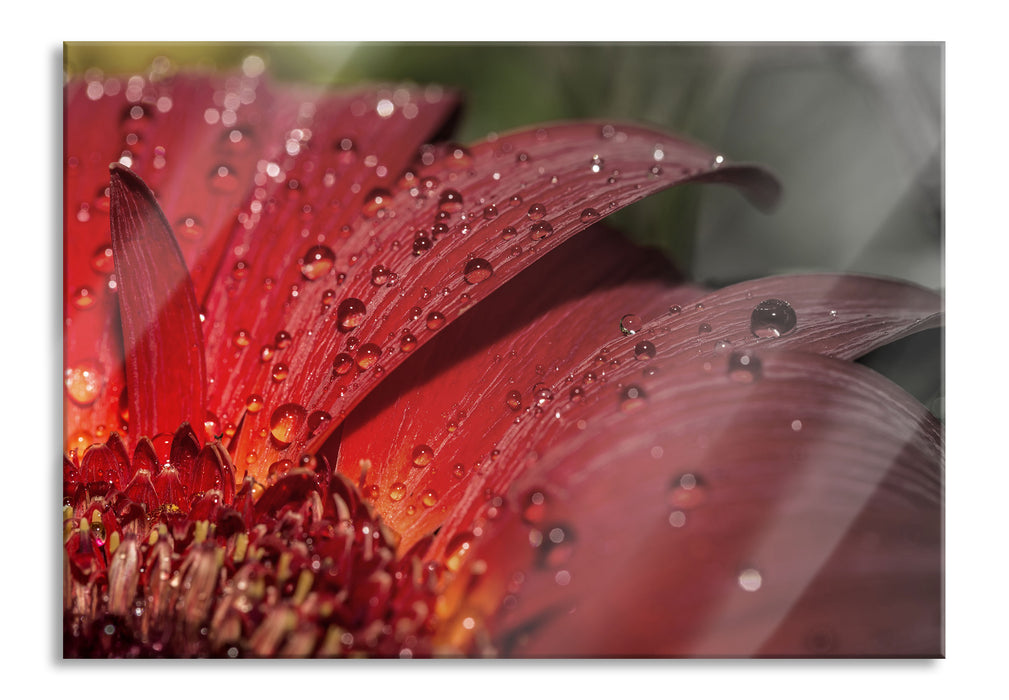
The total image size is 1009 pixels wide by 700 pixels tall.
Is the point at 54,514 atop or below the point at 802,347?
below

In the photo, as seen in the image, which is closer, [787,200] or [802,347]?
[802,347]

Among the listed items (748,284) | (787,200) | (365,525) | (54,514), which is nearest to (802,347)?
(748,284)

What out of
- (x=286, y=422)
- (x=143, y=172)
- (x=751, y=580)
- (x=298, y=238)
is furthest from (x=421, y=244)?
(x=751, y=580)

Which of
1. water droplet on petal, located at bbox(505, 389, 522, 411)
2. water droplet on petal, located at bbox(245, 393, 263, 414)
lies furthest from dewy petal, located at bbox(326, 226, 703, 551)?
water droplet on petal, located at bbox(245, 393, 263, 414)

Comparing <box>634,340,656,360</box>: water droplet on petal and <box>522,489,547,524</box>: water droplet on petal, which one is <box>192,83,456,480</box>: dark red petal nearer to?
<box>522,489,547,524</box>: water droplet on petal

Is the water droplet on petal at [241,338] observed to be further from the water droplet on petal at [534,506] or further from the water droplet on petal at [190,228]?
the water droplet on petal at [534,506]

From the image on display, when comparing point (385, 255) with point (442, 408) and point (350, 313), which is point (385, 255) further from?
point (442, 408)

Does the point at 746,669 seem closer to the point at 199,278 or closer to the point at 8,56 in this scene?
the point at 199,278
